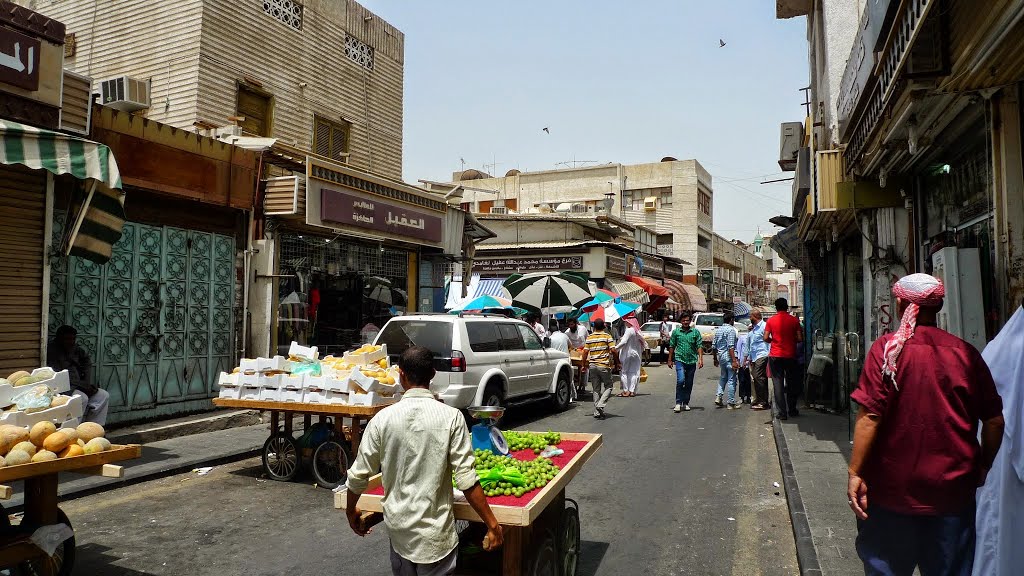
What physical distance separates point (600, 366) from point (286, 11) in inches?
435

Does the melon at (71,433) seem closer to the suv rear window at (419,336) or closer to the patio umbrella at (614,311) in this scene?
the suv rear window at (419,336)

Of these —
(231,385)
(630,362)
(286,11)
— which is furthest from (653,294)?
(231,385)

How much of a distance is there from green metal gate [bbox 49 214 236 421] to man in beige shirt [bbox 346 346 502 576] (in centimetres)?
802

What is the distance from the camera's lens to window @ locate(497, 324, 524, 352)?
38.4 feet

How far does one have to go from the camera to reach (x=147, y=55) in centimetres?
1465

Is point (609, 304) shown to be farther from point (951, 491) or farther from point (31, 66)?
point (951, 491)

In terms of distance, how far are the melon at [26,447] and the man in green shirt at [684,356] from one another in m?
10.4

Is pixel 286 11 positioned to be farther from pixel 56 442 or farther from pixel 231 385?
pixel 56 442

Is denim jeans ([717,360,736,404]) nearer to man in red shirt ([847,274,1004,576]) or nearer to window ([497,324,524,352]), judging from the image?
window ([497,324,524,352])

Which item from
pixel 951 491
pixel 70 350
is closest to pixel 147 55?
pixel 70 350

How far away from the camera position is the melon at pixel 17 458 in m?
4.07

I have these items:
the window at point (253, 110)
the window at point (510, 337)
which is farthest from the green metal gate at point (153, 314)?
the window at point (510, 337)

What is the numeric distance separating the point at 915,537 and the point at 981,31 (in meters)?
2.98

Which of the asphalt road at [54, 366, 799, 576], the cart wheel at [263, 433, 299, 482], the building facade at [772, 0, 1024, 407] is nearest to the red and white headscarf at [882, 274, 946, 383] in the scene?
the building facade at [772, 0, 1024, 407]
